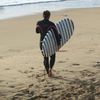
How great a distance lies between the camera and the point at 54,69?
9.31 metres

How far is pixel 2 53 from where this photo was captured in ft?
38.9

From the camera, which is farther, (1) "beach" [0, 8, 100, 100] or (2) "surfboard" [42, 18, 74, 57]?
(2) "surfboard" [42, 18, 74, 57]

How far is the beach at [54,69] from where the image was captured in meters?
7.26

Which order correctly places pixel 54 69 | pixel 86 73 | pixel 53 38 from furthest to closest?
pixel 54 69, pixel 86 73, pixel 53 38

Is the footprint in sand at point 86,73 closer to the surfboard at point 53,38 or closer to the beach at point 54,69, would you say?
the beach at point 54,69

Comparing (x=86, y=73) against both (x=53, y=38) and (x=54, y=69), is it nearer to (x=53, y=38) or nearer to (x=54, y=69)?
(x=54, y=69)

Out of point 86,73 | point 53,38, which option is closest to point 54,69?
→ point 86,73

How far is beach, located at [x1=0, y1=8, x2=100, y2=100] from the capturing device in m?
7.26

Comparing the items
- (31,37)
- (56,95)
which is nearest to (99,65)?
(56,95)

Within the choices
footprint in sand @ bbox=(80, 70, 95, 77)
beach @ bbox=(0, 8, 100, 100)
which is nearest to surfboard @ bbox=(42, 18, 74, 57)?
Answer: beach @ bbox=(0, 8, 100, 100)

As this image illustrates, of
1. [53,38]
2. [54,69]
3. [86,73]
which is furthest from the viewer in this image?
[54,69]

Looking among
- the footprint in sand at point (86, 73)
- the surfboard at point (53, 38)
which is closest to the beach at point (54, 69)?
the footprint in sand at point (86, 73)

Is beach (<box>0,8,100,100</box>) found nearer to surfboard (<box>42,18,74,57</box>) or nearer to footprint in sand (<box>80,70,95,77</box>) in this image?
footprint in sand (<box>80,70,95,77</box>)

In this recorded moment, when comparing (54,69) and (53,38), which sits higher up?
(53,38)
